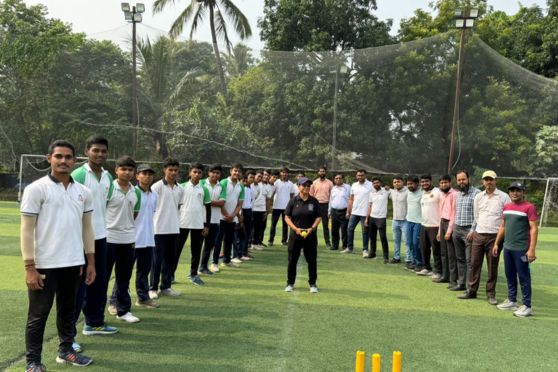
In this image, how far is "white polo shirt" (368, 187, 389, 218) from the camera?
10.5 metres

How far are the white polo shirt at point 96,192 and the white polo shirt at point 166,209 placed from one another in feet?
5.02

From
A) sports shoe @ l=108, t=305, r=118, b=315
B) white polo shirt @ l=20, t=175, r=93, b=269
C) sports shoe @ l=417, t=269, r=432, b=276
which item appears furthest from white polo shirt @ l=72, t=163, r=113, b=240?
sports shoe @ l=417, t=269, r=432, b=276

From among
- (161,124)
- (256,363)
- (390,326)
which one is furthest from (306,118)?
(256,363)

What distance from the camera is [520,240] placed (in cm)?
638

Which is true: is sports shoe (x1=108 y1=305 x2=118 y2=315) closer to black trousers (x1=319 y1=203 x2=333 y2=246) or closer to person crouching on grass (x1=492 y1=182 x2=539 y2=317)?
person crouching on grass (x1=492 y1=182 x2=539 y2=317)

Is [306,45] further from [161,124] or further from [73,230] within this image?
[73,230]

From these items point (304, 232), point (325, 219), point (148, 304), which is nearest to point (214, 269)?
point (304, 232)

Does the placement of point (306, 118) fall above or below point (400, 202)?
above

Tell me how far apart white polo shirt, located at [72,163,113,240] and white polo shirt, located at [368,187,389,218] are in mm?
6814

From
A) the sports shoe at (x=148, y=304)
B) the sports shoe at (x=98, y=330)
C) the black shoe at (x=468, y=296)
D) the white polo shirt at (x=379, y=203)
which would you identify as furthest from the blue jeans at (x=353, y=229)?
the sports shoe at (x=98, y=330)

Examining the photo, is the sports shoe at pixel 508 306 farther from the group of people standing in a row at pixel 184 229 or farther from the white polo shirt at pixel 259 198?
the white polo shirt at pixel 259 198

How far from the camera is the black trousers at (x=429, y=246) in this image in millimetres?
8633

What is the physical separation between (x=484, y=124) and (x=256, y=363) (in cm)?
1619

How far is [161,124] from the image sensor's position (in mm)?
19594
